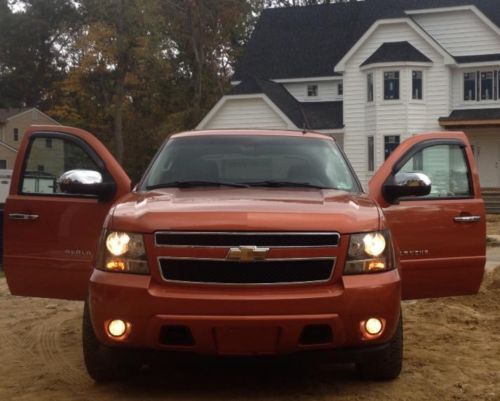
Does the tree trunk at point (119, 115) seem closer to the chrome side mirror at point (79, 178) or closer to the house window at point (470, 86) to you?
the house window at point (470, 86)

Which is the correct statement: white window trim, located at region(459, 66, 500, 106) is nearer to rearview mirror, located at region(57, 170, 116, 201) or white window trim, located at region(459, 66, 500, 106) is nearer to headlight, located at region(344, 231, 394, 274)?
rearview mirror, located at region(57, 170, 116, 201)

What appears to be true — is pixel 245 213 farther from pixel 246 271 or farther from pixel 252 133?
pixel 252 133

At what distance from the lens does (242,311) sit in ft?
14.7

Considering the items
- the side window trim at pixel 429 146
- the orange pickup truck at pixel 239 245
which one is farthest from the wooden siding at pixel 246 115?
the orange pickup truck at pixel 239 245

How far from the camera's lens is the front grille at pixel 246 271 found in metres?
4.58

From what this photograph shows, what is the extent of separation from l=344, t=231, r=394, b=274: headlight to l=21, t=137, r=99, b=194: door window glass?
2524mm

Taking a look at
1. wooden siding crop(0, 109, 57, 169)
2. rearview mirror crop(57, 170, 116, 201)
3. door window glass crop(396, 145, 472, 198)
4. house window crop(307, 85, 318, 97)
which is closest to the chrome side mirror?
rearview mirror crop(57, 170, 116, 201)

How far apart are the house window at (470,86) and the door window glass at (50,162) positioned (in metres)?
28.5

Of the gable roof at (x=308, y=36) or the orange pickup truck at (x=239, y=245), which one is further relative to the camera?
the gable roof at (x=308, y=36)

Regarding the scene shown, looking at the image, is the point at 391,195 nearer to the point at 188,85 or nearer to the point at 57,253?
the point at 57,253

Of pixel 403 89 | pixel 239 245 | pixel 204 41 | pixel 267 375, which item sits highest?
pixel 204 41

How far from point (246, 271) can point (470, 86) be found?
30037 mm

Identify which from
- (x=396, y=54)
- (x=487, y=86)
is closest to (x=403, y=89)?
(x=396, y=54)

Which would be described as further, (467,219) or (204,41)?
(204,41)
